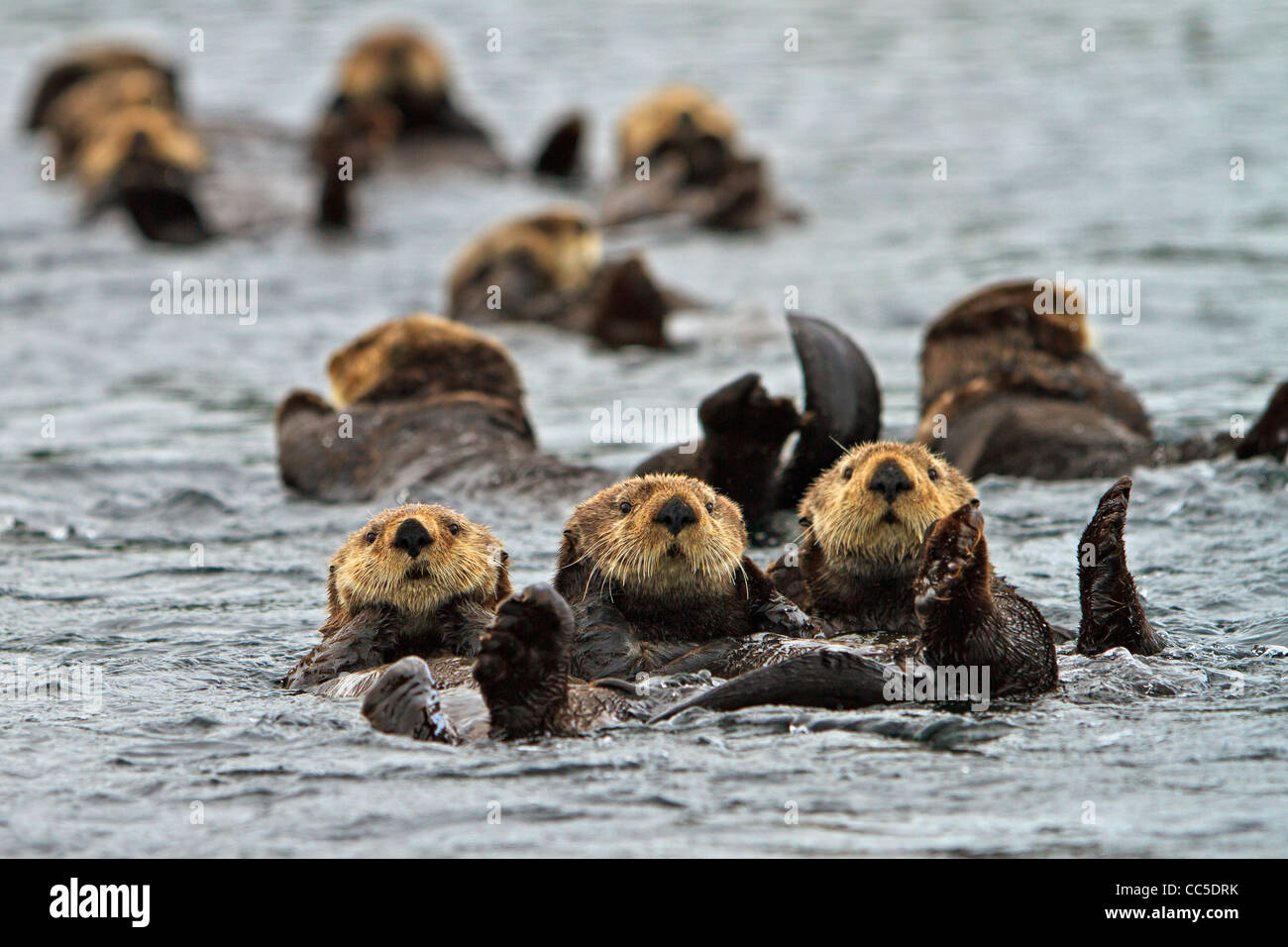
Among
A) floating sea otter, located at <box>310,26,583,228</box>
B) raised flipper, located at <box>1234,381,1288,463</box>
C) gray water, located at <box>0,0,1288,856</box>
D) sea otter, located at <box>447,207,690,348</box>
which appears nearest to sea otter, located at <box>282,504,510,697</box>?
gray water, located at <box>0,0,1288,856</box>

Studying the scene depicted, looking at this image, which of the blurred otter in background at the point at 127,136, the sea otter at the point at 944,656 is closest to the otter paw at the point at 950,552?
the sea otter at the point at 944,656

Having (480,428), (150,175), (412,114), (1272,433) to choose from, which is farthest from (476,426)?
(412,114)

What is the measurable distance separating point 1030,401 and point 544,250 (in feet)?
16.0

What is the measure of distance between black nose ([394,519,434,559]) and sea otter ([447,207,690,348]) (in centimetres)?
580

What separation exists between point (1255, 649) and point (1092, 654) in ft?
1.92

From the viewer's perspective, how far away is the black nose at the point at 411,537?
4.95m

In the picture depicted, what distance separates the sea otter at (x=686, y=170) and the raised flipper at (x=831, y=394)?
714 cm

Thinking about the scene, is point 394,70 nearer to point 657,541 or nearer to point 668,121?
point 668,121

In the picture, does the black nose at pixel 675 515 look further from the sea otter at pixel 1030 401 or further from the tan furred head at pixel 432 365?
the tan furred head at pixel 432 365

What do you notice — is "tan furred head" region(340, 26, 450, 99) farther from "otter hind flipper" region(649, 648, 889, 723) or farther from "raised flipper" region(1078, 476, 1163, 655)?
"otter hind flipper" region(649, 648, 889, 723)

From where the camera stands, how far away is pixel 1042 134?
16.9m

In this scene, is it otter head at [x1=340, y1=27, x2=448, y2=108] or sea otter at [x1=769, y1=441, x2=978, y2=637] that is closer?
sea otter at [x1=769, y1=441, x2=978, y2=637]

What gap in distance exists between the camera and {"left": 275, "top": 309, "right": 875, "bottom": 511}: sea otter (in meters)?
6.41

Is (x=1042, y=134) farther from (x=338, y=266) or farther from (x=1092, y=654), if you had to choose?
(x=1092, y=654)
